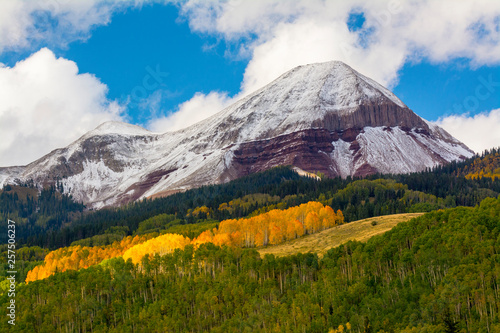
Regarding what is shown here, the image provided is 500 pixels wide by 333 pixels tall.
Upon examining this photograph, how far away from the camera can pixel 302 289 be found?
12600 cm

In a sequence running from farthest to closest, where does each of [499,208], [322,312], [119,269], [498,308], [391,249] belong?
A: [119,269]
[499,208]
[391,249]
[322,312]
[498,308]

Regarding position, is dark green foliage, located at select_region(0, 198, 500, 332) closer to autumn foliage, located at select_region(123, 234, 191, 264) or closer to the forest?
the forest

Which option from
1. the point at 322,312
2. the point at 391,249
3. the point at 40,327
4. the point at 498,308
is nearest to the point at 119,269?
the point at 40,327

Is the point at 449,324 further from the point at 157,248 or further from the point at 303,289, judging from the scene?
the point at 157,248

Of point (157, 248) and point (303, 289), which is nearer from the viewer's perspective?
point (303, 289)

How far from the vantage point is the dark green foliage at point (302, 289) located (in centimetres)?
10144

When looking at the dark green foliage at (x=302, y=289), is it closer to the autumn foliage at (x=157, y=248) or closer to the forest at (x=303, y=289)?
the forest at (x=303, y=289)

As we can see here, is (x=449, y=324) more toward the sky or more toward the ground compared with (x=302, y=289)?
more toward the ground

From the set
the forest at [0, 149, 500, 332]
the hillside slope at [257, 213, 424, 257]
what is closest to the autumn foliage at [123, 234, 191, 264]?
the forest at [0, 149, 500, 332]

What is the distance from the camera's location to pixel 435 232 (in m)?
130

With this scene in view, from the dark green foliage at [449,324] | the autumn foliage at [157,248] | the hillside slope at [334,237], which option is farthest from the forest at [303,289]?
the hillside slope at [334,237]

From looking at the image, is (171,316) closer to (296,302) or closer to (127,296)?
(127,296)

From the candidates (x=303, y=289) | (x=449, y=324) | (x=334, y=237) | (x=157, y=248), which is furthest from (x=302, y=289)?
(x=157, y=248)

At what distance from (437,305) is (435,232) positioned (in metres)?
36.4
